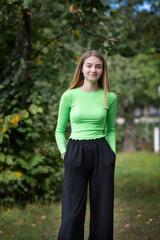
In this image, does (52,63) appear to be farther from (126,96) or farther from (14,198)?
(126,96)

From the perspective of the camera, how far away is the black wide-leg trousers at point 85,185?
9.39ft

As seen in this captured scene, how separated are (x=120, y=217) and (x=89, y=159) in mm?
2606

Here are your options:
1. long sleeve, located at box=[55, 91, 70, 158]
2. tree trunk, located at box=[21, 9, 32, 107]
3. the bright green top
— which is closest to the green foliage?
tree trunk, located at box=[21, 9, 32, 107]

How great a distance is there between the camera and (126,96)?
1323 cm

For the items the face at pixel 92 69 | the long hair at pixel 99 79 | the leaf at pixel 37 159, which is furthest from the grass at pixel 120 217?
the face at pixel 92 69

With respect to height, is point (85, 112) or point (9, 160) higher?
point (85, 112)

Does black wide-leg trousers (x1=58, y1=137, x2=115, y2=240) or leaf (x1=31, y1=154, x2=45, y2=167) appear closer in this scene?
black wide-leg trousers (x1=58, y1=137, x2=115, y2=240)

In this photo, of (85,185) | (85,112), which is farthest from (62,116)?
(85,185)

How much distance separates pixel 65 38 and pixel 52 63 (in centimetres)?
79

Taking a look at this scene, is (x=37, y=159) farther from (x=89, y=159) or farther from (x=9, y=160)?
(x=89, y=159)

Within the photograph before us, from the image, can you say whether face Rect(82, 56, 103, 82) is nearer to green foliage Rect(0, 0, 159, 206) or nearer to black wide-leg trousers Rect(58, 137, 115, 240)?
black wide-leg trousers Rect(58, 137, 115, 240)

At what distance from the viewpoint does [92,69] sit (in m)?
2.95

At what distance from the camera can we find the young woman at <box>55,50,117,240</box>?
2.87 m

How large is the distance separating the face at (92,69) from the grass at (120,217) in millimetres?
2185
